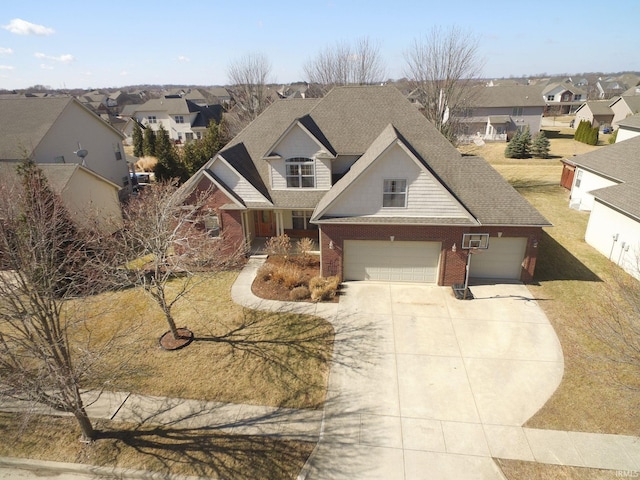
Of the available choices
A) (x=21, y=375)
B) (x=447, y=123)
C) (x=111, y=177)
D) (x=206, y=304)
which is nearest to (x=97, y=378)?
(x=21, y=375)

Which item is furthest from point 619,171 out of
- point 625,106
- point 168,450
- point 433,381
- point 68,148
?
point 625,106

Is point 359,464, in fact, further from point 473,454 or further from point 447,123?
point 447,123

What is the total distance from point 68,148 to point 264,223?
63.3ft

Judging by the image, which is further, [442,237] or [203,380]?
[442,237]

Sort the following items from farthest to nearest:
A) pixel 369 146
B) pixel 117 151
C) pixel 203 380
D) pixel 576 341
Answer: pixel 117 151 < pixel 369 146 < pixel 576 341 < pixel 203 380

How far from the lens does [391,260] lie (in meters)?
18.8

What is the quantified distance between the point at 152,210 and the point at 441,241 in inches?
559

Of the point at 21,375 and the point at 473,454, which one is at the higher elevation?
the point at 21,375

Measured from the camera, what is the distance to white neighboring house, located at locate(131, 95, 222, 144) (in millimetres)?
71062

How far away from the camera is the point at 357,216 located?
59.0 ft

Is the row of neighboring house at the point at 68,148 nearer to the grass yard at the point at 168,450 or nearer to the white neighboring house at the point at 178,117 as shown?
the grass yard at the point at 168,450

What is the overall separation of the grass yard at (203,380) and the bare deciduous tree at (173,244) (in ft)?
3.13

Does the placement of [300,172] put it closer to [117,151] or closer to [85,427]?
[85,427]

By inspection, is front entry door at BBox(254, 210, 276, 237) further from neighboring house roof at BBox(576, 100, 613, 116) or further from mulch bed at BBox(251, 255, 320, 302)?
neighboring house roof at BBox(576, 100, 613, 116)
